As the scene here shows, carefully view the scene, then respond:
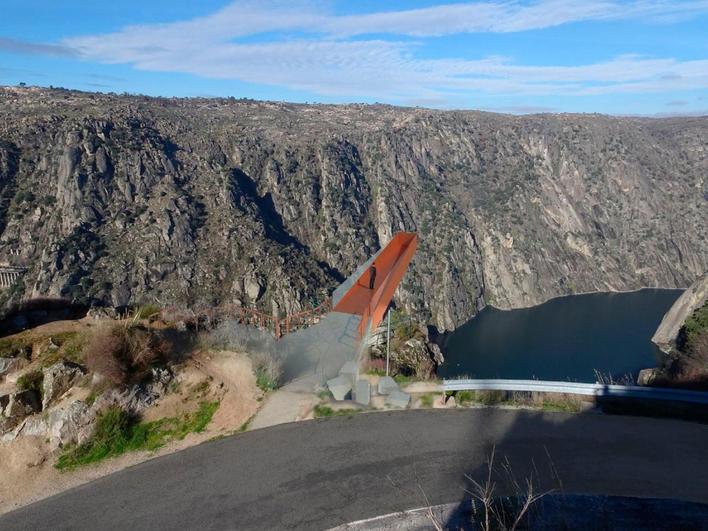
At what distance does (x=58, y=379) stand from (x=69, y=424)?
1.58 meters

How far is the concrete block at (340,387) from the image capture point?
12.6 meters

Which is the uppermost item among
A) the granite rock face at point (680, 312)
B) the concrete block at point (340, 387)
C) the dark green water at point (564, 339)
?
the concrete block at point (340, 387)

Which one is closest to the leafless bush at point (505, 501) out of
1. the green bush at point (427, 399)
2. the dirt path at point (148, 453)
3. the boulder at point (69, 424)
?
the green bush at point (427, 399)

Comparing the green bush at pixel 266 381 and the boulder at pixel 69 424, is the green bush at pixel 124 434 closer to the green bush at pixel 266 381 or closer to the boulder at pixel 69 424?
the boulder at pixel 69 424

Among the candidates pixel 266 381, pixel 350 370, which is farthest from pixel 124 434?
pixel 350 370

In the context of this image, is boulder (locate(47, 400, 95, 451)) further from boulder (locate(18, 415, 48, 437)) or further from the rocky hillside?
the rocky hillside

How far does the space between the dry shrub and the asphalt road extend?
280 cm

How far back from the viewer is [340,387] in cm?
1273

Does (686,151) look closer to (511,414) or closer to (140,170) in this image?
(140,170)

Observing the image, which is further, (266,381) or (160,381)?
(266,381)

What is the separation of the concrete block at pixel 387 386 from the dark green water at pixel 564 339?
155ft

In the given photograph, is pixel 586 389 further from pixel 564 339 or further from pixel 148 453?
pixel 564 339

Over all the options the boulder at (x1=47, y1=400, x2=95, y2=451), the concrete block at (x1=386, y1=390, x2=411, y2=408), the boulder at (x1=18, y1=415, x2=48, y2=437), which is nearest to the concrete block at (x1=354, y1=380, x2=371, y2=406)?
the concrete block at (x1=386, y1=390, x2=411, y2=408)

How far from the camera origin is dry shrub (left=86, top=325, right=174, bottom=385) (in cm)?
1231
